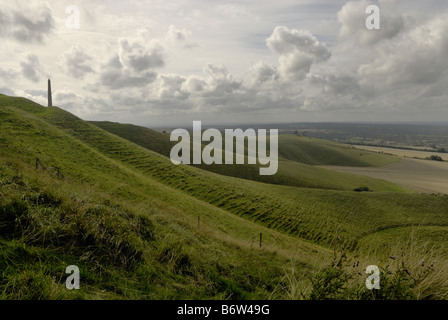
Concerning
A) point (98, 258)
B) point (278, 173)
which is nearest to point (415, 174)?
point (278, 173)

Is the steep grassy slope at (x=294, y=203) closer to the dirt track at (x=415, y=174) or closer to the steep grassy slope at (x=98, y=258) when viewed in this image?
the steep grassy slope at (x=98, y=258)

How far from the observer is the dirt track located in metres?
118

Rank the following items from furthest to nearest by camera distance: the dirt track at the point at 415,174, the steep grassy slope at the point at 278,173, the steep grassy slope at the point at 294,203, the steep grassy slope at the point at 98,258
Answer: the dirt track at the point at 415,174 → the steep grassy slope at the point at 278,173 → the steep grassy slope at the point at 294,203 → the steep grassy slope at the point at 98,258

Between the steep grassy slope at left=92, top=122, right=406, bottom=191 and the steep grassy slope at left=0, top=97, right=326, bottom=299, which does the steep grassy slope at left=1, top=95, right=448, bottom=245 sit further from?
the steep grassy slope at left=0, top=97, right=326, bottom=299

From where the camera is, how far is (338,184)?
3627 inches

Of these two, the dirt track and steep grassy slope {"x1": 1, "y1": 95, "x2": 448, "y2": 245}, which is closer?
steep grassy slope {"x1": 1, "y1": 95, "x2": 448, "y2": 245}

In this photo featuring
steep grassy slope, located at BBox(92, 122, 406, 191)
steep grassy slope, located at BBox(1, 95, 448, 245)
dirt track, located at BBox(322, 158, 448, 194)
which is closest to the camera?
steep grassy slope, located at BBox(1, 95, 448, 245)

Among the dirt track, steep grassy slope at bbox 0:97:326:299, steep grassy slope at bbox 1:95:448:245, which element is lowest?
the dirt track

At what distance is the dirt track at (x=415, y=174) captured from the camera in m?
118

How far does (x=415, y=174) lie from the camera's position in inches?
6009

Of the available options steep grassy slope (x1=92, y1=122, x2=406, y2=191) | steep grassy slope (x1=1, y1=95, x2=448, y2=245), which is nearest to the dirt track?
steep grassy slope (x1=92, y1=122, x2=406, y2=191)

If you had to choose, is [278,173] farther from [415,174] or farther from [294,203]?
[415,174]

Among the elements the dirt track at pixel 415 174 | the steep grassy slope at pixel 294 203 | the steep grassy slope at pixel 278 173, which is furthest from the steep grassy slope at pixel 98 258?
the dirt track at pixel 415 174
